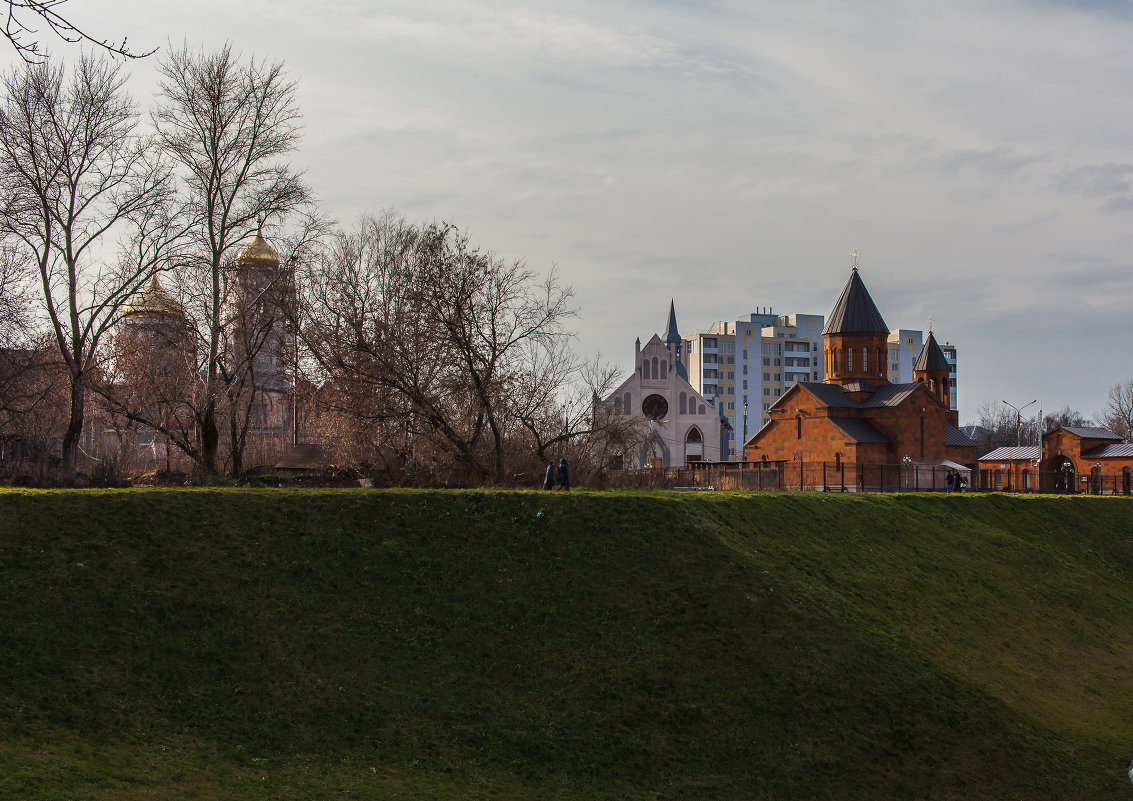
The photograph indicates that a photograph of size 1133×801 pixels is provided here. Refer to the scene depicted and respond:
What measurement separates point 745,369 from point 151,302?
320 ft

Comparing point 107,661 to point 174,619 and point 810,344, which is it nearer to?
point 174,619

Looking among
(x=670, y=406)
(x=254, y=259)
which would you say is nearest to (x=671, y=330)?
(x=670, y=406)

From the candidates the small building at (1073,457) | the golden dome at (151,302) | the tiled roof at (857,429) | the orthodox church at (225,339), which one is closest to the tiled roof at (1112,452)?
the small building at (1073,457)

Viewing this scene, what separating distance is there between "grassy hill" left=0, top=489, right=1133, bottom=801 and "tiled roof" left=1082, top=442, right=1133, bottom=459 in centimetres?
5409

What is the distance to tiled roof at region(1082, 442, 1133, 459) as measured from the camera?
68438 mm

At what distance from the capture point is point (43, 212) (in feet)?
87.6

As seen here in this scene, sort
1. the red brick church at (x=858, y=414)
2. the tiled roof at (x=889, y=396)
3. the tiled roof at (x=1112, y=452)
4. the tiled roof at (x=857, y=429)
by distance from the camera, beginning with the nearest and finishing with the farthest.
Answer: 1. the tiled roof at (x=857, y=429)
2. the red brick church at (x=858, y=414)
3. the tiled roof at (x=889, y=396)
4. the tiled roof at (x=1112, y=452)

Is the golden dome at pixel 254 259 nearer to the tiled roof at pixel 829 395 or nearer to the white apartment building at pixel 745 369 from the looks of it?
the tiled roof at pixel 829 395

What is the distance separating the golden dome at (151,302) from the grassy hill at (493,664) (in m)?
14.3

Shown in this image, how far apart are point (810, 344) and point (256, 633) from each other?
119593 millimetres

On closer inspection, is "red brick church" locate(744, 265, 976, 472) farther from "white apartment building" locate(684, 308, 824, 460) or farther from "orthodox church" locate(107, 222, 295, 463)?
"white apartment building" locate(684, 308, 824, 460)

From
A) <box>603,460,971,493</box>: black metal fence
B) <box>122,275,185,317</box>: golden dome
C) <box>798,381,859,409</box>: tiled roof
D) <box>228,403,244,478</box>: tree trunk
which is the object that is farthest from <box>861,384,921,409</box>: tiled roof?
<box>122,275,185,317</box>: golden dome

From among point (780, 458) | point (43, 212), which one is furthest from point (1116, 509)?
point (43, 212)

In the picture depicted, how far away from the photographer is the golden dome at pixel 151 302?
30495 mm
